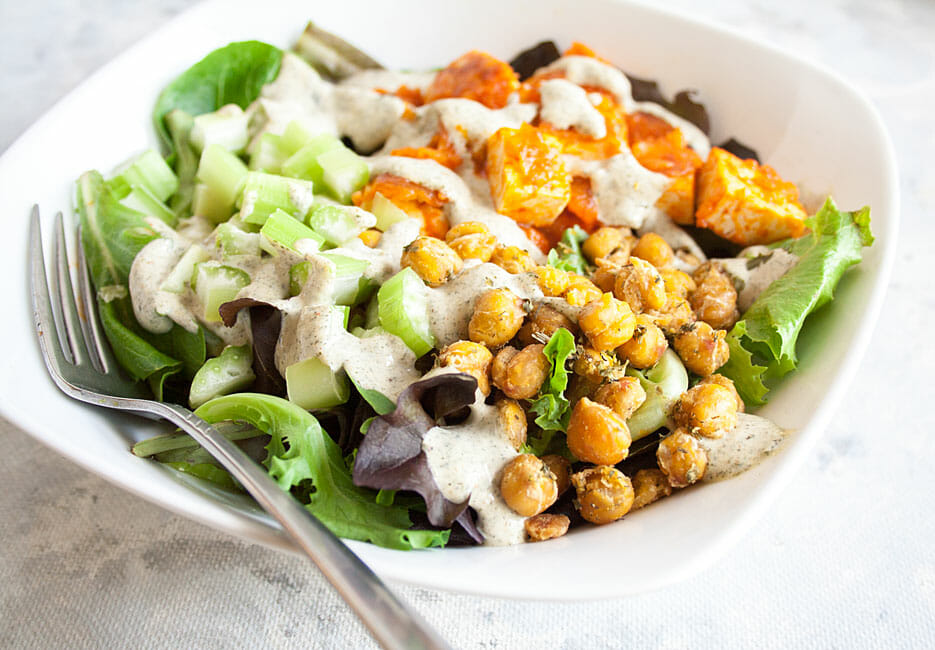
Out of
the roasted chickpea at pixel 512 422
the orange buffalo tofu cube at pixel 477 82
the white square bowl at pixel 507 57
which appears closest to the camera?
the white square bowl at pixel 507 57

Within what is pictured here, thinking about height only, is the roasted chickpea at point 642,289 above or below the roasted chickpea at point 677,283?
above

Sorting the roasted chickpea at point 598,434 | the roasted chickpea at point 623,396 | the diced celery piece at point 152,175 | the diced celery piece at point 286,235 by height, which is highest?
the roasted chickpea at point 623,396

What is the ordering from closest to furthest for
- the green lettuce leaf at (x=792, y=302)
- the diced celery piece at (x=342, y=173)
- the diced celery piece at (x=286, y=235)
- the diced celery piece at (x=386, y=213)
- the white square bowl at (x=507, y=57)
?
1. the white square bowl at (x=507, y=57)
2. the green lettuce leaf at (x=792, y=302)
3. the diced celery piece at (x=286, y=235)
4. the diced celery piece at (x=386, y=213)
5. the diced celery piece at (x=342, y=173)

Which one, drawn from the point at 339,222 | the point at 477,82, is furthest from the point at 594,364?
the point at 477,82

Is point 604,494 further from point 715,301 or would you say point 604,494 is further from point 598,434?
point 715,301

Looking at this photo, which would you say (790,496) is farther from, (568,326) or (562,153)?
(562,153)

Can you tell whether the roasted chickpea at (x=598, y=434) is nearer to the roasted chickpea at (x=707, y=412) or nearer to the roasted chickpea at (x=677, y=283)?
the roasted chickpea at (x=707, y=412)

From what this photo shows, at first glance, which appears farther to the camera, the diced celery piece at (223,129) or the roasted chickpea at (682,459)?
the diced celery piece at (223,129)

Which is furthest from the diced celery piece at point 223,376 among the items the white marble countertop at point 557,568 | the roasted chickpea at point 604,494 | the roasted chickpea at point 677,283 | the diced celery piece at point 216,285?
the roasted chickpea at point 677,283
